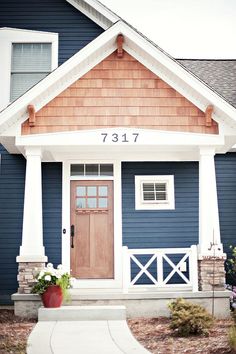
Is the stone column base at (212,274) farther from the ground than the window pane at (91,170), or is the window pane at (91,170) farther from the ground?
the window pane at (91,170)

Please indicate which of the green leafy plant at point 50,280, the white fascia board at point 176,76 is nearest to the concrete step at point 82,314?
the green leafy plant at point 50,280

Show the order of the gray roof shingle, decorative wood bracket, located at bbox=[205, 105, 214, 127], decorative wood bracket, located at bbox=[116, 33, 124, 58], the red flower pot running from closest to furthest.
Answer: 1. the red flower pot
2. decorative wood bracket, located at bbox=[205, 105, 214, 127]
3. decorative wood bracket, located at bbox=[116, 33, 124, 58]
4. the gray roof shingle

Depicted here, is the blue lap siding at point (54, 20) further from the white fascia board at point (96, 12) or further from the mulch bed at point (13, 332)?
the mulch bed at point (13, 332)

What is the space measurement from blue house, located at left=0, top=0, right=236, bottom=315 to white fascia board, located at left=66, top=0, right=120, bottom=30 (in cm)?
3

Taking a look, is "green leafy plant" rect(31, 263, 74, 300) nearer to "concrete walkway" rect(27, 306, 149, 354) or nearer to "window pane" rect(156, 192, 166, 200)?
"concrete walkway" rect(27, 306, 149, 354)

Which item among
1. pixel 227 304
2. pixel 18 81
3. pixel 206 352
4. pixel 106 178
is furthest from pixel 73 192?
pixel 206 352

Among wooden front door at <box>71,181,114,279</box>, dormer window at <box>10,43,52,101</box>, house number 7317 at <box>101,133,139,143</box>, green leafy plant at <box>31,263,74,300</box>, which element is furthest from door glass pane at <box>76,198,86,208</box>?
dormer window at <box>10,43,52,101</box>

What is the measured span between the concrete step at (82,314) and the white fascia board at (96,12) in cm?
683

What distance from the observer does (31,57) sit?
11164 millimetres

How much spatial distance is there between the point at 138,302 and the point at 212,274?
1.57 metres

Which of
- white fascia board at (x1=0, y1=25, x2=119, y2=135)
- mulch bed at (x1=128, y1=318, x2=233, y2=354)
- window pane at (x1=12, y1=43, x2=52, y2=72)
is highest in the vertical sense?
window pane at (x1=12, y1=43, x2=52, y2=72)

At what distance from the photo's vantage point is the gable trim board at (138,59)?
8672 millimetres

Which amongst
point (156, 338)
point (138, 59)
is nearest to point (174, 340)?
point (156, 338)

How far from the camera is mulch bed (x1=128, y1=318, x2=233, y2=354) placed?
569 cm
